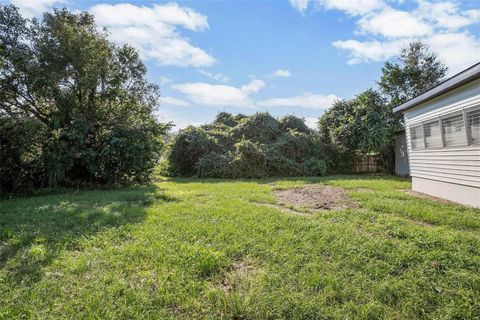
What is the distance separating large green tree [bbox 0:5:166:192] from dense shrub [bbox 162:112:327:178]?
3530 millimetres

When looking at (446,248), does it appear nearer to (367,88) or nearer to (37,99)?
(37,99)

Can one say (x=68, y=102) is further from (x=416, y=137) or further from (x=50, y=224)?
(x=416, y=137)

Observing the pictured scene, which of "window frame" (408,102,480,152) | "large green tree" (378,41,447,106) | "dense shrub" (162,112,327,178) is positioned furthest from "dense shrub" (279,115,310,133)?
"window frame" (408,102,480,152)

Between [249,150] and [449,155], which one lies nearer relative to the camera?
[449,155]

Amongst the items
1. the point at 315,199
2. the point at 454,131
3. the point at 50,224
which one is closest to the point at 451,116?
the point at 454,131

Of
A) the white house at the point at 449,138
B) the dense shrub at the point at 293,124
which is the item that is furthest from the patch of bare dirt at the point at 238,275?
the dense shrub at the point at 293,124

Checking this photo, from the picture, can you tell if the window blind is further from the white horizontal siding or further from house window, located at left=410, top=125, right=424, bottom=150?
house window, located at left=410, top=125, right=424, bottom=150

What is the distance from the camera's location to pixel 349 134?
1408 centimetres

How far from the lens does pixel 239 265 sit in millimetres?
3129

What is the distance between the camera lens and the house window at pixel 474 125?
581cm

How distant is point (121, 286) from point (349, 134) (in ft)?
43.8

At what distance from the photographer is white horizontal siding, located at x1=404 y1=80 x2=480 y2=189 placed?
593 cm

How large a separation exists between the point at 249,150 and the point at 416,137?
21.6ft

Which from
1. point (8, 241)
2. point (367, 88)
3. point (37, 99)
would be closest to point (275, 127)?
point (367, 88)
